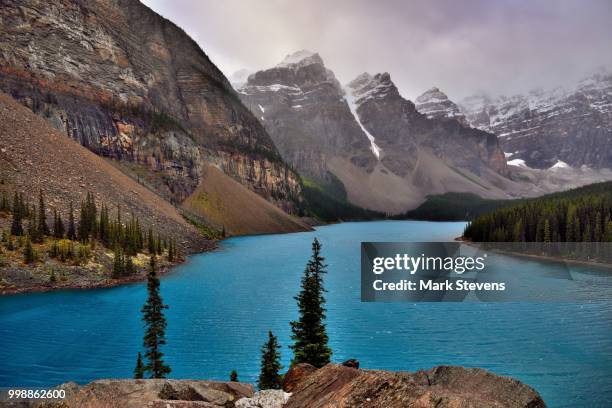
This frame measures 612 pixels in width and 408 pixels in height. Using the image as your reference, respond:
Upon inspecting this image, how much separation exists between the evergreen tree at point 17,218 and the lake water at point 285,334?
1504 centimetres

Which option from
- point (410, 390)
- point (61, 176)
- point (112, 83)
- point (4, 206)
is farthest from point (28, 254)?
point (112, 83)

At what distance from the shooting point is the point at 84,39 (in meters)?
138

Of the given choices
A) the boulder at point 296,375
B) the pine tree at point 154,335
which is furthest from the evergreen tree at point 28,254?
the boulder at point 296,375

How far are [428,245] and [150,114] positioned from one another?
399 feet

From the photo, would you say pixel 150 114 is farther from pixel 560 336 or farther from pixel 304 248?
pixel 560 336

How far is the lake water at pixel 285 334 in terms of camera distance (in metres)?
26.5

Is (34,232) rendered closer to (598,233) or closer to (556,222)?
(556,222)

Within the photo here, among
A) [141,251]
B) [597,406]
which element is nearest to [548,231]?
[597,406]

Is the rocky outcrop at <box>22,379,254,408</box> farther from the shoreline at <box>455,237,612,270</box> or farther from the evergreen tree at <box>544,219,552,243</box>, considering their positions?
the evergreen tree at <box>544,219,552,243</box>

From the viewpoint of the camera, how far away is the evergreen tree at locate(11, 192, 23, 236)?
185 feet

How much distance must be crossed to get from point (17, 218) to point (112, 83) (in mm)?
107894

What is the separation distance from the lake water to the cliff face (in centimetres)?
9705

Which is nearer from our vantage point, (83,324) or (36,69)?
(83,324)

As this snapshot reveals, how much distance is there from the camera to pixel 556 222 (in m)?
90.2
